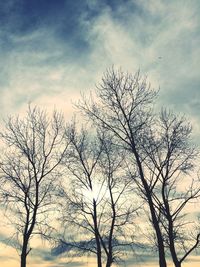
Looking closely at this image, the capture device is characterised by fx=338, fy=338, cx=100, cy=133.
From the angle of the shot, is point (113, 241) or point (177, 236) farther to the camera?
point (113, 241)

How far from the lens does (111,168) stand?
2377 cm

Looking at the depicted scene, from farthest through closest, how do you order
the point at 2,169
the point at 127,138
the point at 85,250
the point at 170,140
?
the point at 85,250 → the point at 2,169 → the point at 170,140 → the point at 127,138

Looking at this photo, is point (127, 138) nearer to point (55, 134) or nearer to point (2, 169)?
point (55, 134)

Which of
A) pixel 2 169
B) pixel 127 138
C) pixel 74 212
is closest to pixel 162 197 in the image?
pixel 127 138

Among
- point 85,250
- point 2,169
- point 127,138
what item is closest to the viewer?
point 127,138

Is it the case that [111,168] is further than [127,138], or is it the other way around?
[111,168]

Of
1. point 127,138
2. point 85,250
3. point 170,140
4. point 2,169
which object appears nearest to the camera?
point 127,138

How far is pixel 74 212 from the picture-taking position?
2280 centimetres

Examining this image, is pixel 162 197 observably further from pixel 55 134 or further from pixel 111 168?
pixel 55 134

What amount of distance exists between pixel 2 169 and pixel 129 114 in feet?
28.8

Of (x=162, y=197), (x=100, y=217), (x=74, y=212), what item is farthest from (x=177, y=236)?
(x=74, y=212)

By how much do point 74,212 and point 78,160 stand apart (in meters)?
3.59

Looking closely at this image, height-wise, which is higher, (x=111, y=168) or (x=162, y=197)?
(x=111, y=168)

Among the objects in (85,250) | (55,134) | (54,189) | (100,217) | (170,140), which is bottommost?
(85,250)
